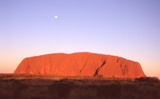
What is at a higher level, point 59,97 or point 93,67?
point 59,97

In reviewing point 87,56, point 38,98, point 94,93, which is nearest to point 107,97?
point 94,93

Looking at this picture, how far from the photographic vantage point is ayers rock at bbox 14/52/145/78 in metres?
107

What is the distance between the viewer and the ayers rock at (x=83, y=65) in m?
107

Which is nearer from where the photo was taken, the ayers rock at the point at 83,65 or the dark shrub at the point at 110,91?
the dark shrub at the point at 110,91

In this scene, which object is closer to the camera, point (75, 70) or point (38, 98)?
point (38, 98)

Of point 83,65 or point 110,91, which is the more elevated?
point 110,91

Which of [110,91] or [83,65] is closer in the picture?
[110,91]

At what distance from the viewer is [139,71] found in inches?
4557

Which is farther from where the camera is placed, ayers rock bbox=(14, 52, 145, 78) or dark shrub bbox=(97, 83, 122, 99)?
ayers rock bbox=(14, 52, 145, 78)

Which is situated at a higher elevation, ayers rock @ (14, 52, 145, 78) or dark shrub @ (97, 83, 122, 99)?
dark shrub @ (97, 83, 122, 99)

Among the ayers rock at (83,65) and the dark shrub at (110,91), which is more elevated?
the dark shrub at (110,91)

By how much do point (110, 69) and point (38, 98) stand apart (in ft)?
305

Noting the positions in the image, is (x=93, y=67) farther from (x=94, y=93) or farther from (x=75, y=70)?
(x=94, y=93)

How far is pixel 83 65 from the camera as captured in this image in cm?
11212
